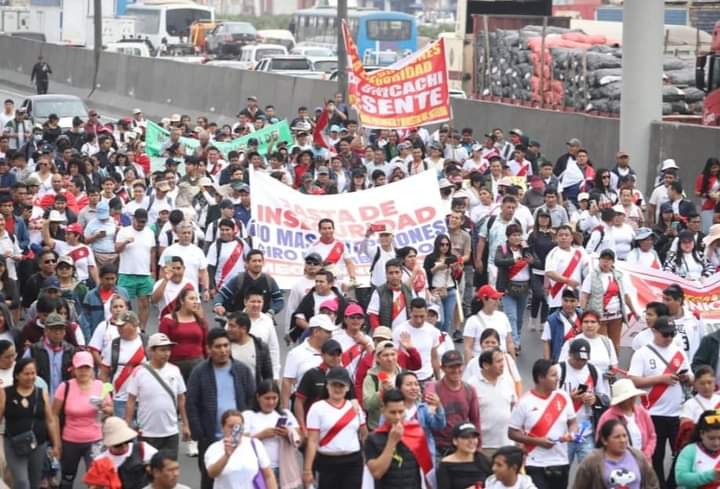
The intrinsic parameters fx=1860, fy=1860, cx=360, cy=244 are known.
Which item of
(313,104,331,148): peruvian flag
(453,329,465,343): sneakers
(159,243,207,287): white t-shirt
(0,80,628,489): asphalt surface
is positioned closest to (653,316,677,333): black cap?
(0,80,628,489): asphalt surface

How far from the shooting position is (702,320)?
15.1 m

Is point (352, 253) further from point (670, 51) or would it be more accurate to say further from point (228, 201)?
point (670, 51)

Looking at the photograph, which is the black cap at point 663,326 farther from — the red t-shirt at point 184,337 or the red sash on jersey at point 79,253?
the red sash on jersey at point 79,253

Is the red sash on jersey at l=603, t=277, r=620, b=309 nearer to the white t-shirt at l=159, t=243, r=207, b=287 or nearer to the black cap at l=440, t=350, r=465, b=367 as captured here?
the white t-shirt at l=159, t=243, r=207, b=287

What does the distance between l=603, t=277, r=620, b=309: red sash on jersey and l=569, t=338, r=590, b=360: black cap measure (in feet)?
12.8

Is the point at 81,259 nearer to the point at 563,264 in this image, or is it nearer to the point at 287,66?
the point at 563,264

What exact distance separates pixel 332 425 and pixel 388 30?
5738 centimetres

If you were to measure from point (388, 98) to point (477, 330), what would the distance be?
12.5 meters

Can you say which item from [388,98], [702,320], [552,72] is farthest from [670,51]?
[702,320]

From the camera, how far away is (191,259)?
1672cm

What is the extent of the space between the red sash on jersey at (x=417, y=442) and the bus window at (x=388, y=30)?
56.7m

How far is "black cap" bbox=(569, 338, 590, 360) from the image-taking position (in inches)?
491

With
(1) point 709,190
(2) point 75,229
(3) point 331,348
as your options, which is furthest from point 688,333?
(1) point 709,190

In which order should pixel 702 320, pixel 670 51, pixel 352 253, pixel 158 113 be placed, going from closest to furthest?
pixel 702 320 < pixel 352 253 < pixel 670 51 < pixel 158 113
